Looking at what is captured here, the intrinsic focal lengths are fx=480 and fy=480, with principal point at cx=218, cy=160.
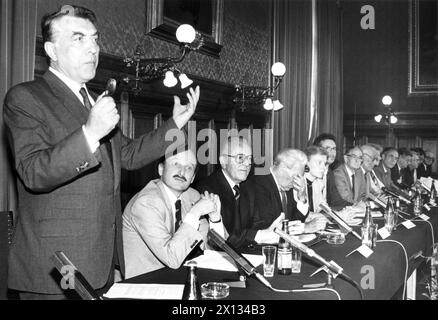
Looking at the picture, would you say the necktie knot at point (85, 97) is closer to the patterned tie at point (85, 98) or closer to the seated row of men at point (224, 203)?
the patterned tie at point (85, 98)

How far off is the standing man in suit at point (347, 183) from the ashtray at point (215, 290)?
3.53 meters

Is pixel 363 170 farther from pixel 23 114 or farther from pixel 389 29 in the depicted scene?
pixel 23 114

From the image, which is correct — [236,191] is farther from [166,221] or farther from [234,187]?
[166,221]

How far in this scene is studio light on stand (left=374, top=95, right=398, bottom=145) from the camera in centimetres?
856

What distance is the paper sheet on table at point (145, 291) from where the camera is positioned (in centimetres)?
164

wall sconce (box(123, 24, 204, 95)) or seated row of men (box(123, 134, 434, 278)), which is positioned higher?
wall sconce (box(123, 24, 204, 95))

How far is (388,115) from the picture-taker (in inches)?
330

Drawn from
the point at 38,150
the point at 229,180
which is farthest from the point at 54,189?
the point at 229,180

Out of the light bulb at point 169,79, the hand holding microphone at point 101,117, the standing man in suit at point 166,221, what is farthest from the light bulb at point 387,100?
the hand holding microphone at point 101,117

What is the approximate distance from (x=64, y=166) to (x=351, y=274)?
1348 mm

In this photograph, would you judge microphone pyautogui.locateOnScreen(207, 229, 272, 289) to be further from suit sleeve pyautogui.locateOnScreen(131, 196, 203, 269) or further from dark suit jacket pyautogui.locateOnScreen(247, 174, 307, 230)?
dark suit jacket pyautogui.locateOnScreen(247, 174, 307, 230)

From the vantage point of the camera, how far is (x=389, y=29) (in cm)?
901

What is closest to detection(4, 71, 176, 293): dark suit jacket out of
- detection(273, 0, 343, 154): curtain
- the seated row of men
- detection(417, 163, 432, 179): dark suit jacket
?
the seated row of men

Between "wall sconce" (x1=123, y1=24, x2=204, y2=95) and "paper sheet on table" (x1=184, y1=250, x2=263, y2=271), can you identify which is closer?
"paper sheet on table" (x1=184, y1=250, x2=263, y2=271)
